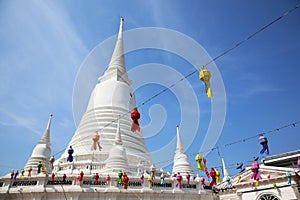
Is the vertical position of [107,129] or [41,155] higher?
[107,129]

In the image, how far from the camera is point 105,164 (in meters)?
19.6

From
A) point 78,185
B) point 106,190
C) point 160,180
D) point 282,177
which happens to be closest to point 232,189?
point 282,177

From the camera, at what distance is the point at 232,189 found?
56.8 feet

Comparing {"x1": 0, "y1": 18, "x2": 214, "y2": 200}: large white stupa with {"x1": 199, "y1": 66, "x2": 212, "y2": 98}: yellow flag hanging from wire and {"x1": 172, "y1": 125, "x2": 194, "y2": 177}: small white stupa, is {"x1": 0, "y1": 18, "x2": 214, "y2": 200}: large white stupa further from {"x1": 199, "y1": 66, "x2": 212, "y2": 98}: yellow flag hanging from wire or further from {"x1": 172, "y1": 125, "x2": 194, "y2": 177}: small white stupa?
{"x1": 199, "y1": 66, "x2": 212, "y2": 98}: yellow flag hanging from wire

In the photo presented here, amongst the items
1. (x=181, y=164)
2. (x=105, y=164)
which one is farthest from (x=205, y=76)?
(x=181, y=164)

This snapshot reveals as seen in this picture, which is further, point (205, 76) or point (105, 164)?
point (105, 164)

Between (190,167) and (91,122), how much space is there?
14635 mm

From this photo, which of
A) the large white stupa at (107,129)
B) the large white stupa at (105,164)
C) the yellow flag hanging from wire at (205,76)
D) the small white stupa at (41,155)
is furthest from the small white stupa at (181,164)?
the yellow flag hanging from wire at (205,76)

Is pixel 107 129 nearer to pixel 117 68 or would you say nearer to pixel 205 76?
pixel 117 68

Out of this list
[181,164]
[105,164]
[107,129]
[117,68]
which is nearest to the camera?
[105,164]

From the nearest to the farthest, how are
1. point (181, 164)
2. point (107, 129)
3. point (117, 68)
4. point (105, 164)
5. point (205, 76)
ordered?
point (205, 76) < point (105, 164) < point (107, 129) < point (181, 164) < point (117, 68)

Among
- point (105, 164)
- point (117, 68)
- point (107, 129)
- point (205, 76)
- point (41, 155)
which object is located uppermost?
point (117, 68)

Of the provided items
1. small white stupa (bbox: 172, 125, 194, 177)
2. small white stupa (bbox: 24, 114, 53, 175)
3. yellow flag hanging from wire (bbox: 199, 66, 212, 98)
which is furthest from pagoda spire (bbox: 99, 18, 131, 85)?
yellow flag hanging from wire (bbox: 199, 66, 212, 98)

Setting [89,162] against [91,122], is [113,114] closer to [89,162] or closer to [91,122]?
[91,122]
